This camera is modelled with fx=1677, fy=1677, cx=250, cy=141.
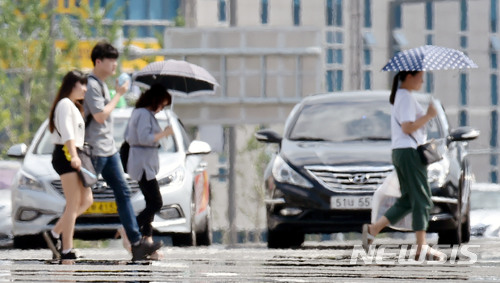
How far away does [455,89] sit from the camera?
7906 centimetres

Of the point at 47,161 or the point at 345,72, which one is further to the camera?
the point at 345,72

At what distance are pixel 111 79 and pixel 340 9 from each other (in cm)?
3026

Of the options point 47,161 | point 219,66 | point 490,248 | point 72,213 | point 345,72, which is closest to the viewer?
point 72,213

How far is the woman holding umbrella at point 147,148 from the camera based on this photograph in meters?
13.5

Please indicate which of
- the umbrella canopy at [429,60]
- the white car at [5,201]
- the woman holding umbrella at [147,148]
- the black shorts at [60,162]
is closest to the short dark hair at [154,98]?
the woman holding umbrella at [147,148]

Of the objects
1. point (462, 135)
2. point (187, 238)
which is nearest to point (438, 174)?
point (462, 135)

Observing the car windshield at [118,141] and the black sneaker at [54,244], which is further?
the car windshield at [118,141]

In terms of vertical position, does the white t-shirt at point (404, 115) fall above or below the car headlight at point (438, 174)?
above

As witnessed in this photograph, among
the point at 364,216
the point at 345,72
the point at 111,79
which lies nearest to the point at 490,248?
the point at 364,216

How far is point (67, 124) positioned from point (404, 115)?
2.57 meters

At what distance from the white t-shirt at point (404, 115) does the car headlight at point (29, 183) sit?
15.5 feet

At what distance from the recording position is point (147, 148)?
44.8ft

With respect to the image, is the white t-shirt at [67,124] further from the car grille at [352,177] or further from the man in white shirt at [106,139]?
the car grille at [352,177]

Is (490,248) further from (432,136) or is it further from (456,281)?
(456,281)
